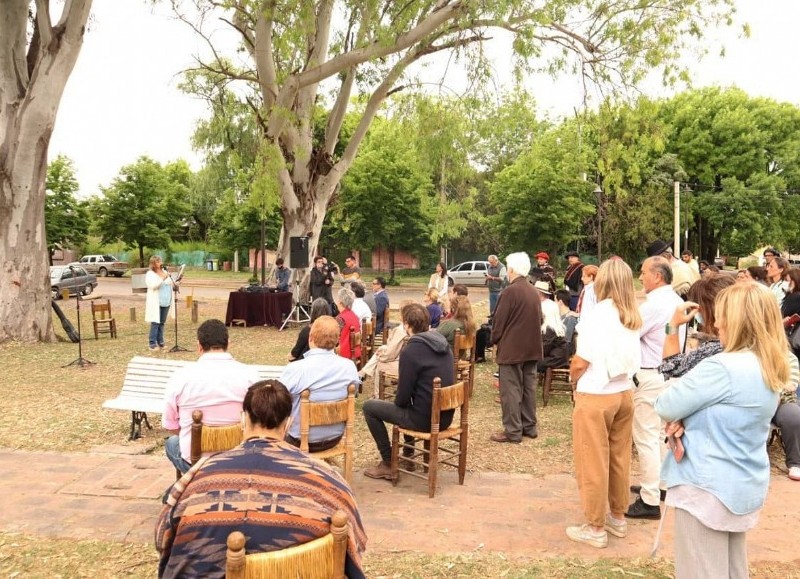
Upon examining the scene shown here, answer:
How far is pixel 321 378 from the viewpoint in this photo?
460 cm

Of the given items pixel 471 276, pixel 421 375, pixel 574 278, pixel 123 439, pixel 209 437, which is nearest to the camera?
pixel 209 437

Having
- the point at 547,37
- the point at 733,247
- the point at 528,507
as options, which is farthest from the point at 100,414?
the point at 733,247

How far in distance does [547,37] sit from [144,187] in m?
34.3

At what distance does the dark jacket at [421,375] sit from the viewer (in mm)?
4996

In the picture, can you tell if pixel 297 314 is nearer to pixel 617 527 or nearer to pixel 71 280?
pixel 617 527

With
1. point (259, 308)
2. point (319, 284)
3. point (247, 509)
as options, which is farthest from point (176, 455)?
point (259, 308)

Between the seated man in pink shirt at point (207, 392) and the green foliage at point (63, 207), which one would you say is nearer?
the seated man in pink shirt at point (207, 392)

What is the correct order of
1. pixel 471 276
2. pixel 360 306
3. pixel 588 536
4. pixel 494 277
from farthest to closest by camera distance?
1. pixel 471 276
2. pixel 494 277
3. pixel 360 306
4. pixel 588 536

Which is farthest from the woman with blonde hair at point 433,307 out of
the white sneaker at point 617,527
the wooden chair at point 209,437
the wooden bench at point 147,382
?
the wooden chair at point 209,437

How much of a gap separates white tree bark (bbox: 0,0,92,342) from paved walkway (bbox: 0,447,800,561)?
7.70 metres

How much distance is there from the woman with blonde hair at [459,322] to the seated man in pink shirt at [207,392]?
4.43 m

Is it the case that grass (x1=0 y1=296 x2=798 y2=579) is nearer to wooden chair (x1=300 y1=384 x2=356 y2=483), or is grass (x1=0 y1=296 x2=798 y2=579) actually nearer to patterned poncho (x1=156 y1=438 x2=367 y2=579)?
wooden chair (x1=300 y1=384 x2=356 y2=483)

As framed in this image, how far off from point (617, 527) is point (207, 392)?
2.71m

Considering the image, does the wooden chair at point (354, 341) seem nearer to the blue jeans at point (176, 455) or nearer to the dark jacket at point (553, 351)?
the dark jacket at point (553, 351)
